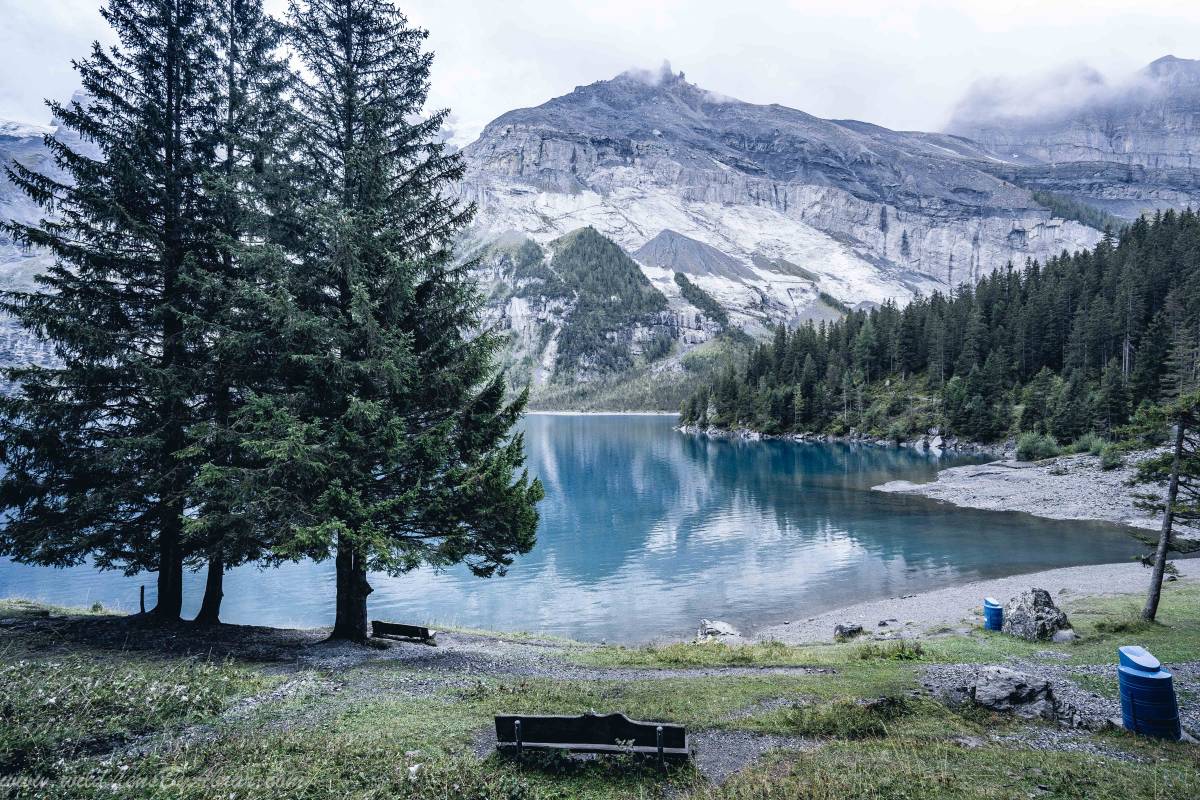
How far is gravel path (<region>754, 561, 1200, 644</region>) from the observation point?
23719 millimetres

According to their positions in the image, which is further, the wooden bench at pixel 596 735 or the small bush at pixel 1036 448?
the small bush at pixel 1036 448

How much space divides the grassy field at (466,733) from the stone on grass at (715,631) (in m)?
8.52

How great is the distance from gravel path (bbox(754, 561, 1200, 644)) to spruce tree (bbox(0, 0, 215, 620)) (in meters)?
21.9

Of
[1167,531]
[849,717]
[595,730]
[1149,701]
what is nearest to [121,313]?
[595,730]

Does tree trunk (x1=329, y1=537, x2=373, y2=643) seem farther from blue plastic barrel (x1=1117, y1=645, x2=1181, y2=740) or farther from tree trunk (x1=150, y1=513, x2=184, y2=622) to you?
blue plastic barrel (x1=1117, y1=645, x2=1181, y2=740)

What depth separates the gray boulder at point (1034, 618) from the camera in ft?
60.2

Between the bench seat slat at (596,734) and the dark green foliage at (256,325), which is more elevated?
the dark green foliage at (256,325)

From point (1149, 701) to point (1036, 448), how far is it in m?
79.2

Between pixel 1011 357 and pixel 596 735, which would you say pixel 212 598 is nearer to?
pixel 596 735

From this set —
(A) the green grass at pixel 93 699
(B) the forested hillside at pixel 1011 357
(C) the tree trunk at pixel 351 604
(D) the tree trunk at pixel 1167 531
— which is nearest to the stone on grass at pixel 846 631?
(D) the tree trunk at pixel 1167 531

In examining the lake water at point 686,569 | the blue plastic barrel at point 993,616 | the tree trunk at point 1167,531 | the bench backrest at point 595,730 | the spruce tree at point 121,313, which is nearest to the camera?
the bench backrest at point 595,730

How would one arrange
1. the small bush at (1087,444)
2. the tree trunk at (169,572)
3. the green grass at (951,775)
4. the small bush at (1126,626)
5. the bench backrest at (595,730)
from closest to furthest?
1. the green grass at (951,775)
2. the bench backrest at (595,730)
3. the tree trunk at (169,572)
4. the small bush at (1126,626)
5. the small bush at (1087,444)

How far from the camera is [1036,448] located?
2931 inches

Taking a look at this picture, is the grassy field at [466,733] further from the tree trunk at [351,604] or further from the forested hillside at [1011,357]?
the forested hillside at [1011,357]
